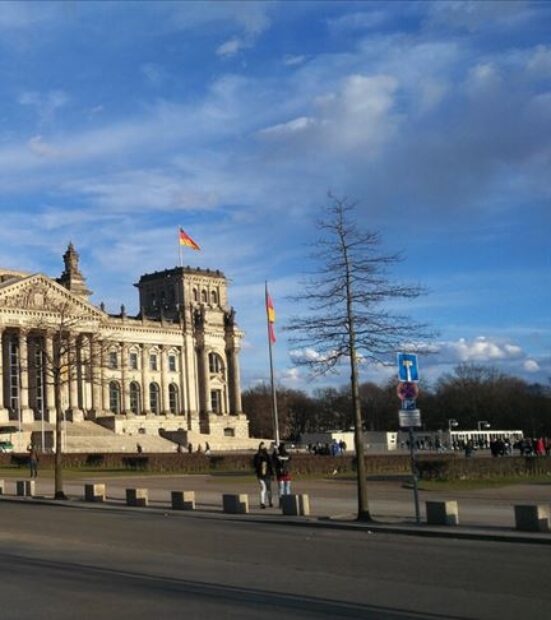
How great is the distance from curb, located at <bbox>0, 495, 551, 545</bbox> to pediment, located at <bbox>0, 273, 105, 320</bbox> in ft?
262

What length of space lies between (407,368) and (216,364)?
4616 inches

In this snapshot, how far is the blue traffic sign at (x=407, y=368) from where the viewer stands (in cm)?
2270

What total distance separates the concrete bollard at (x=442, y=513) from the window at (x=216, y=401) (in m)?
117

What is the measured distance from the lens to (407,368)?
75.2ft

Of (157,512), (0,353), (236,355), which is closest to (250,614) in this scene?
(157,512)

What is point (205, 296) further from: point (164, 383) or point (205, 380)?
point (164, 383)

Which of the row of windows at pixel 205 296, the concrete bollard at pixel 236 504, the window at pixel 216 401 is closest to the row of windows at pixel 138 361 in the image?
the window at pixel 216 401

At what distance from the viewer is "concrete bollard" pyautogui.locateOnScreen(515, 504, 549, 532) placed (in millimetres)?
19438

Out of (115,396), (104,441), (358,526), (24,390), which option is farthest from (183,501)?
(115,396)

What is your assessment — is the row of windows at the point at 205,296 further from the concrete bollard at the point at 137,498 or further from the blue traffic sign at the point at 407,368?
the blue traffic sign at the point at 407,368

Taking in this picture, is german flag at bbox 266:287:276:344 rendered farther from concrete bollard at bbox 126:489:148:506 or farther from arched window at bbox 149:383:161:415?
arched window at bbox 149:383:161:415

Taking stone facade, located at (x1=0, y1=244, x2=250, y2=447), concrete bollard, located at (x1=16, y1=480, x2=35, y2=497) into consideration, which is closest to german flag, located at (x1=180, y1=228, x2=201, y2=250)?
stone facade, located at (x1=0, y1=244, x2=250, y2=447)

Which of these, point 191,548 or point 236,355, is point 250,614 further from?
point 236,355

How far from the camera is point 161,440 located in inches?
4082
